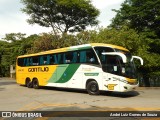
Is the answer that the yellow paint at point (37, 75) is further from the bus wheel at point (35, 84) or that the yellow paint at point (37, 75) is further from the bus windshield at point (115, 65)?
the bus windshield at point (115, 65)

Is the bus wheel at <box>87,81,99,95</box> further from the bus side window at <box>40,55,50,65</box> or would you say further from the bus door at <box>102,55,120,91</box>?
the bus side window at <box>40,55,50,65</box>

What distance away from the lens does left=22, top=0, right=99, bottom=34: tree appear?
139 ft

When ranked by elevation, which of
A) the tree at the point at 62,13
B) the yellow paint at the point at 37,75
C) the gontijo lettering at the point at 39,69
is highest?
the tree at the point at 62,13

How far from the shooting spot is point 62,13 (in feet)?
142

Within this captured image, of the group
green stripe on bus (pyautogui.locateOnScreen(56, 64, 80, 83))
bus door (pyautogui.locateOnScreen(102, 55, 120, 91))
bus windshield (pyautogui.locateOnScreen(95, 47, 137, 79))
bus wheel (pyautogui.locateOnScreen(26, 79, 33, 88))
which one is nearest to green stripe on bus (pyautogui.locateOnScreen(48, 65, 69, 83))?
green stripe on bus (pyautogui.locateOnScreen(56, 64, 80, 83))

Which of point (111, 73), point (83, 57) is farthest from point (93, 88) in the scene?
point (83, 57)

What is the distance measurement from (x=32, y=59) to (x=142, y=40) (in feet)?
32.9

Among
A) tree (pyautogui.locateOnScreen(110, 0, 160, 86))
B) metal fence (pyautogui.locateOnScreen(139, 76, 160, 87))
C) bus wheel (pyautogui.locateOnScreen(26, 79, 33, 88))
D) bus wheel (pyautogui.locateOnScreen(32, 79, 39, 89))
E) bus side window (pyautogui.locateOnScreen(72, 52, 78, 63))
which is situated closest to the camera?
bus side window (pyautogui.locateOnScreen(72, 52, 78, 63))

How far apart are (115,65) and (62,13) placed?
28750mm

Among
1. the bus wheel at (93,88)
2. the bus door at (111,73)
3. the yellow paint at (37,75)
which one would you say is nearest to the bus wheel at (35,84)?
the yellow paint at (37,75)

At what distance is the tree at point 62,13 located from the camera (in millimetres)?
42281

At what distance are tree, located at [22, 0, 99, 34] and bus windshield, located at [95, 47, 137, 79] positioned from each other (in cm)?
2602

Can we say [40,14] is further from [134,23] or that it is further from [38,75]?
[38,75]

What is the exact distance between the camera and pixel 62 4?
4081cm
